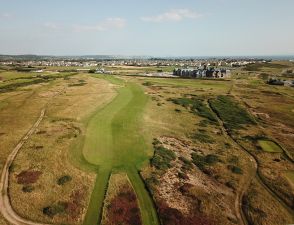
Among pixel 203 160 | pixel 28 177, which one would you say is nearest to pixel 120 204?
pixel 28 177

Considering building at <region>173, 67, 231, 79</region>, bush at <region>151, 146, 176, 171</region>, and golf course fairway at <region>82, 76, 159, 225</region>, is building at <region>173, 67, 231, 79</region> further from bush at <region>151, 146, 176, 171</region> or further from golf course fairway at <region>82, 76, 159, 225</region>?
bush at <region>151, 146, 176, 171</region>

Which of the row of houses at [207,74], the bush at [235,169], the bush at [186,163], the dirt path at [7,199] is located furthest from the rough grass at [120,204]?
the row of houses at [207,74]

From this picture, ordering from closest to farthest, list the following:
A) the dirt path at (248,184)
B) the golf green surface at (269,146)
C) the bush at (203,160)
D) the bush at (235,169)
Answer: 1. the dirt path at (248,184)
2. the bush at (235,169)
3. the bush at (203,160)
4. the golf green surface at (269,146)

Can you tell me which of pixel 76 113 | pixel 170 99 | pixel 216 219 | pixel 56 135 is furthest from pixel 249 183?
pixel 170 99

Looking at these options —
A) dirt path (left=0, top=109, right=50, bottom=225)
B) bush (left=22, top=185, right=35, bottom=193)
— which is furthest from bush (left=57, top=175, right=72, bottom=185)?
dirt path (left=0, top=109, right=50, bottom=225)

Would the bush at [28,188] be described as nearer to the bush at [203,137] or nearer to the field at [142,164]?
the field at [142,164]
